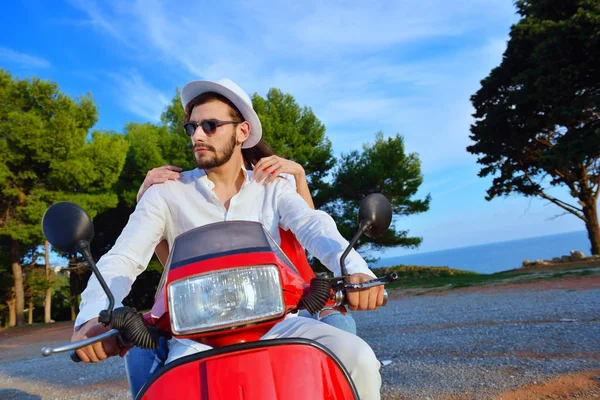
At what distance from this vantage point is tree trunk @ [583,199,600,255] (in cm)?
1838

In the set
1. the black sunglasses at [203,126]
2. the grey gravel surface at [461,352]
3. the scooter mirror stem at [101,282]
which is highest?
the black sunglasses at [203,126]

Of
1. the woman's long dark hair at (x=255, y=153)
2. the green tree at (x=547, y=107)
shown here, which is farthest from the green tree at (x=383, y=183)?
the woman's long dark hair at (x=255, y=153)

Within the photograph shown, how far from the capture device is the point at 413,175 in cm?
1989

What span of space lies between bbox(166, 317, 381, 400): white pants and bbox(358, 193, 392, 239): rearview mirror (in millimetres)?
347

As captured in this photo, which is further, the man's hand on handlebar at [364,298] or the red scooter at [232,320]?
the man's hand on handlebar at [364,298]

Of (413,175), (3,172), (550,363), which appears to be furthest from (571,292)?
(3,172)

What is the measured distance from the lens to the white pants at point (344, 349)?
1131mm

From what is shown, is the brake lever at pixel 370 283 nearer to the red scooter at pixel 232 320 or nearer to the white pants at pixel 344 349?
the red scooter at pixel 232 320

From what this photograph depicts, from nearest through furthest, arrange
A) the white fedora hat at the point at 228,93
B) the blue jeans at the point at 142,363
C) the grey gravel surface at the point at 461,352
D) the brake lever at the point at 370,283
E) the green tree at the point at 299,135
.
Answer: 1. the brake lever at the point at 370,283
2. the blue jeans at the point at 142,363
3. the white fedora hat at the point at 228,93
4. the grey gravel surface at the point at 461,352
5. the green tree at the point at 299,135

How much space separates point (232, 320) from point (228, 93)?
1301 mm

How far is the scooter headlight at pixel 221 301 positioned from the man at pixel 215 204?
37 cm

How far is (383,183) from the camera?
19.4 metres

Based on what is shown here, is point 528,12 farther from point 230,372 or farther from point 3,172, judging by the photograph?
point 230,372

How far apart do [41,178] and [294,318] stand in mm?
18751
